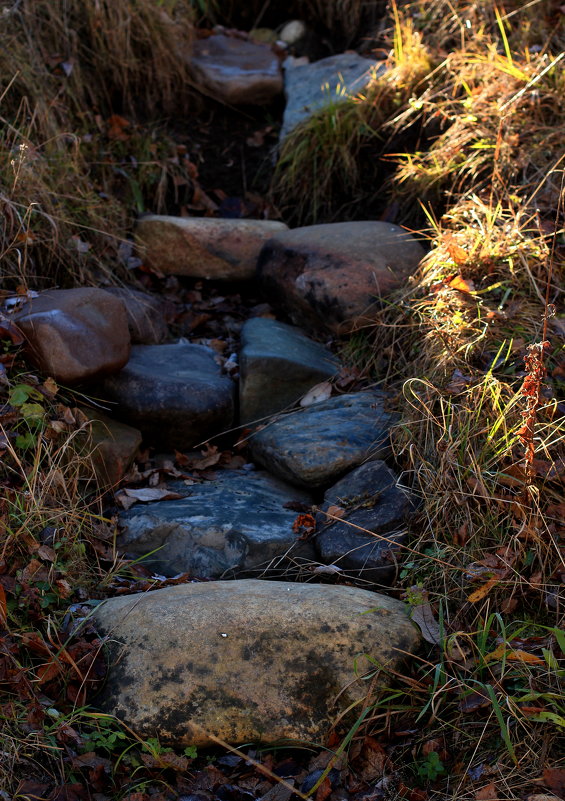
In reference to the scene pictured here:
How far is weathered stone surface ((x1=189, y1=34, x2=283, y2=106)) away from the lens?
5.54 metres

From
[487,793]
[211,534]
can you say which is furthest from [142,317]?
[487,793]

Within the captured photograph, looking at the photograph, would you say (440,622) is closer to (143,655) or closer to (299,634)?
(299,634)

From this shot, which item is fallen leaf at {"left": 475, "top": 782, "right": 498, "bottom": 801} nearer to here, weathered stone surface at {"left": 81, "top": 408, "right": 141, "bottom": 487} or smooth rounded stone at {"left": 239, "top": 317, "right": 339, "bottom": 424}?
weathered stone surface at {"left": 81, "top": 408, "right": 141, "bottom": 487}

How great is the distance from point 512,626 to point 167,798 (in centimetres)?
118

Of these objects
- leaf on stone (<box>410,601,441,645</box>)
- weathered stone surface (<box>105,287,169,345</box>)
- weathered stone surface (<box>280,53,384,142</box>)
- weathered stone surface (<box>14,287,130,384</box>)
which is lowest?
leaf on stone (<box>410,601,441,645</box>)

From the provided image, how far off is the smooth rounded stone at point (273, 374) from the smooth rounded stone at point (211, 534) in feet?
2.09

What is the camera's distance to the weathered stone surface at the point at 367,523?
2885 millimetres

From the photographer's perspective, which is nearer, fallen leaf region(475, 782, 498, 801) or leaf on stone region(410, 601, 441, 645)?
fallen leaf region(475, 782, 498, 801)

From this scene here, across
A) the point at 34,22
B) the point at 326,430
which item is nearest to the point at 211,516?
the point at 326,430

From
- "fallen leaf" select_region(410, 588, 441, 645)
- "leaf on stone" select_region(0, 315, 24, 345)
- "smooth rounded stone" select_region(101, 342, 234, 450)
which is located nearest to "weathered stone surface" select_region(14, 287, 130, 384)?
"leaf on stone" select_region(0, 315, 24, 345)

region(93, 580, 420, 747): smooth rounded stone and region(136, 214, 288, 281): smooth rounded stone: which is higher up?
region(136, 214, 288, 281): smooth rounded stone

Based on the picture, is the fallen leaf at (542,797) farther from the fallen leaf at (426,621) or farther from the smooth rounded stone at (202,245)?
the smooth rounded stone at (202,245)

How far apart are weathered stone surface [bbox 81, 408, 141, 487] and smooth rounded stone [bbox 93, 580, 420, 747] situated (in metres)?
0.87

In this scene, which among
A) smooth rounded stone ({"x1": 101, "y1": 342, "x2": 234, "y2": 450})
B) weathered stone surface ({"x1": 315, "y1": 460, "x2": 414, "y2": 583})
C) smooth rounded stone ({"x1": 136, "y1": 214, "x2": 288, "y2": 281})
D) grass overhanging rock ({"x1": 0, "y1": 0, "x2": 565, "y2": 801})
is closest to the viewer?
grass overhanging rock ({"x1": 0, "y1": 0, "x2": 565, "y2": 801})
